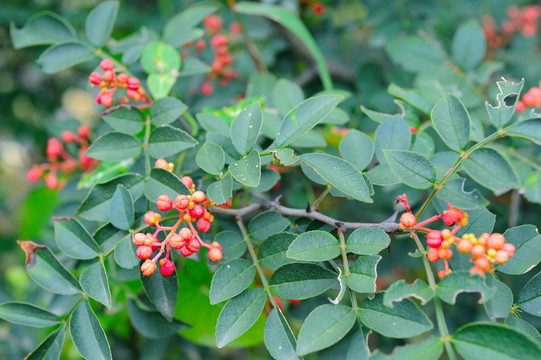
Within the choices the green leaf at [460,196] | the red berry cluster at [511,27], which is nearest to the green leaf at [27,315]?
the green leaf at [460,196]

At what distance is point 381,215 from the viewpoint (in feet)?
6.12

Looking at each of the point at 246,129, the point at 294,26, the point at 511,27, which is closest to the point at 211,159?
the point at 246,129

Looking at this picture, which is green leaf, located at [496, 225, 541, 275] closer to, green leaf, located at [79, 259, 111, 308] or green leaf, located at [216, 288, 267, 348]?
green leaf, located at [216, 288, 267, 348]

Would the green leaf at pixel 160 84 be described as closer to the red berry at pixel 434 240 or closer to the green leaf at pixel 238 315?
the green leaf at pixel 238 315

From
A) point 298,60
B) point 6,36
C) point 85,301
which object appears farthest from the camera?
point 6,36

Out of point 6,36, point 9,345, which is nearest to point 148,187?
point 9,345

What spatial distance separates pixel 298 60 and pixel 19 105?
1579 mm

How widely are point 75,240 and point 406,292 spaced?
664 mm

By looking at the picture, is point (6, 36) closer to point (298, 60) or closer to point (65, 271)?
point (298, 60)

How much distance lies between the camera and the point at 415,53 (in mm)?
1606

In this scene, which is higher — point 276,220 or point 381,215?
point 276,220

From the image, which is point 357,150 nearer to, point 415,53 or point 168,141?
point 168,141

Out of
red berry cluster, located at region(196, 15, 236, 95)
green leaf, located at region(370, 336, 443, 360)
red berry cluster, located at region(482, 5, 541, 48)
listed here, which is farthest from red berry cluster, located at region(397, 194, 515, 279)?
red berry cluster, located at region(482, 5, 541, 48)

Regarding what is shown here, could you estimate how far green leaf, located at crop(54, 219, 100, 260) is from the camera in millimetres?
991
